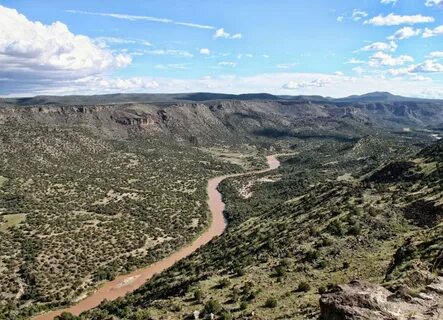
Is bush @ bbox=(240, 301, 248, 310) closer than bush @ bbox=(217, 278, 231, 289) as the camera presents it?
Yes

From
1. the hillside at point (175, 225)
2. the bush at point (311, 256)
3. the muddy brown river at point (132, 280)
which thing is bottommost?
the muddy brown river at point (132, 280)

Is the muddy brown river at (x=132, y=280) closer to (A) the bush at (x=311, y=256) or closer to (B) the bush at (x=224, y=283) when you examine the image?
(B) the bush at (x=224, y=283)

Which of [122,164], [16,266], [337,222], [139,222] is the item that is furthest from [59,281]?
[122,164]

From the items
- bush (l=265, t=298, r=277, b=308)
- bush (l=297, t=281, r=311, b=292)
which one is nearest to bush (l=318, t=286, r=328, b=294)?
bush (l=297, t=281, r=311, b=292)

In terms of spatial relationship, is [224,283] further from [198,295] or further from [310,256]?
[310,256]

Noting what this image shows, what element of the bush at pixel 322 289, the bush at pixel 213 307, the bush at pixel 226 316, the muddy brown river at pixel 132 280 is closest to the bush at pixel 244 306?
the bush at pixel 213 307

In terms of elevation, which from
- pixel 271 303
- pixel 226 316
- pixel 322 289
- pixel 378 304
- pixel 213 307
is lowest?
pixel 213 307

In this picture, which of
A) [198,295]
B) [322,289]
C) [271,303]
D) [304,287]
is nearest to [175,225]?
[198,295]

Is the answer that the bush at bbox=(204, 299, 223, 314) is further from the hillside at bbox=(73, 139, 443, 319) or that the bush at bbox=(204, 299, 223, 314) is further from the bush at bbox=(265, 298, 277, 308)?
the bush at bbox=(265, 298, 277, 308)
